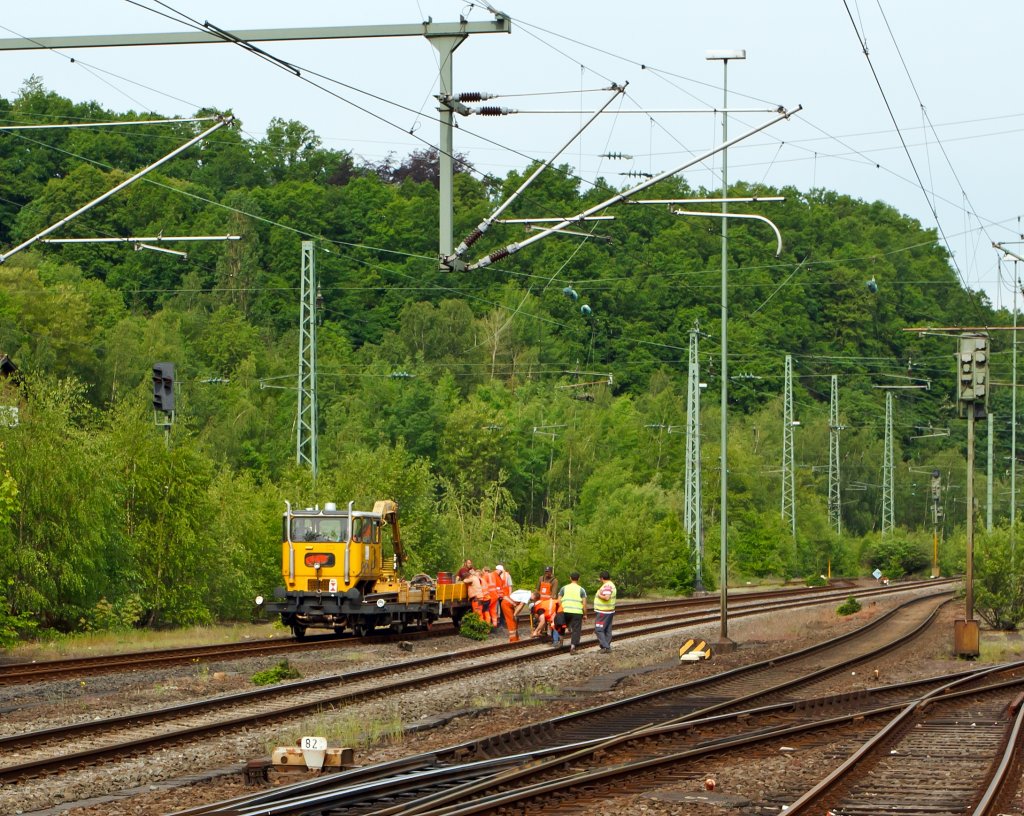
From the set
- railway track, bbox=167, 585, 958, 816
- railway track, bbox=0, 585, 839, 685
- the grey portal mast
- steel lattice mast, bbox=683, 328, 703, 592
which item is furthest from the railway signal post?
steel lattice mast, bbox=683, 328, 703, 592

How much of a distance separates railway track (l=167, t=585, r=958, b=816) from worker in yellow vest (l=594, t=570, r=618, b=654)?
3340 millimetres

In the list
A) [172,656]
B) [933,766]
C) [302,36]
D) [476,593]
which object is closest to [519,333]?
[476,593]

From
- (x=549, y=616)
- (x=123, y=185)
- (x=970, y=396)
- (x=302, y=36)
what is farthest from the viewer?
(x=549, y=616)

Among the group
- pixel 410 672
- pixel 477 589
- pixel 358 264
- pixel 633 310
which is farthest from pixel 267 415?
pixel 410 672

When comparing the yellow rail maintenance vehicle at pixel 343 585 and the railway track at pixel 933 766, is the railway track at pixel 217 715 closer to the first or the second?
the railway track at pixel 933 766

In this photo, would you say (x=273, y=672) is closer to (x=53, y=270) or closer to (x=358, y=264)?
(x=53, y=270)

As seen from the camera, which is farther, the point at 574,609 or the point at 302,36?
the point at 574,609

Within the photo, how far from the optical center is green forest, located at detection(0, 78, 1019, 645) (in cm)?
8769

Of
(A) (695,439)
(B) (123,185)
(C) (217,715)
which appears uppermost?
(B) (123,185)

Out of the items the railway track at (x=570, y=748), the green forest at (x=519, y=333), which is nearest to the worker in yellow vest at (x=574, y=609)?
the railway track at (x=570, y=748)

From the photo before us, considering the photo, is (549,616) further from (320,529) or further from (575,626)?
(320,529)

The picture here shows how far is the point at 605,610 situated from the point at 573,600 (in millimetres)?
816

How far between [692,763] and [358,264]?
98827mm

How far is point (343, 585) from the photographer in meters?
33.4
